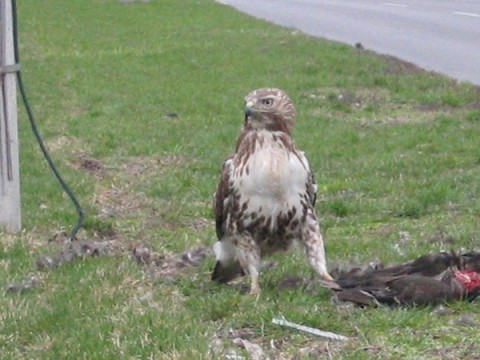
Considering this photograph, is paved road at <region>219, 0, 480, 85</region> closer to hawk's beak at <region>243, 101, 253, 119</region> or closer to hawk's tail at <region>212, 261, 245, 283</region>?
hawk's tail at <region>212, 261, 245, 283</region>

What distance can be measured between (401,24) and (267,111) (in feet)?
68.6

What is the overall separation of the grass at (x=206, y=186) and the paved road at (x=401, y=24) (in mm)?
1199

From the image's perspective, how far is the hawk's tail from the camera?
7.29 metres

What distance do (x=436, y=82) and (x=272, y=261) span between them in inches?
377

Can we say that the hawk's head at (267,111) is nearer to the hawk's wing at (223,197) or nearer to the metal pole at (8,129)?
the hawk's wing at (223,197)

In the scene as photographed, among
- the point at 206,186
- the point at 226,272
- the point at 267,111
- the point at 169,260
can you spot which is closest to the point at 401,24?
the point at 206,186

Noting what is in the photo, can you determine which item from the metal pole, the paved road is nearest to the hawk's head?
the metal pole

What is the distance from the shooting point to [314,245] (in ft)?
22.6

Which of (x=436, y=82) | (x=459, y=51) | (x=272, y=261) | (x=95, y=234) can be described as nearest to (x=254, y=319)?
(x=272, y=261)

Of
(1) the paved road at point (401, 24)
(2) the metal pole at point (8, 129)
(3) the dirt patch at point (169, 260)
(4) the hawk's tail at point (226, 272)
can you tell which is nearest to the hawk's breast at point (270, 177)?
(4) the hawk's tail at point (226, 272)

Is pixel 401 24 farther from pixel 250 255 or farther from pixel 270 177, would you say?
pixel 270 177

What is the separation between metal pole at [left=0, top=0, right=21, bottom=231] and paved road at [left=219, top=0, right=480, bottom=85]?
9491 millimetres

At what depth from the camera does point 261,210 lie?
22.1ft

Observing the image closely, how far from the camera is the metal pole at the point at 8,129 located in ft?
29.8
